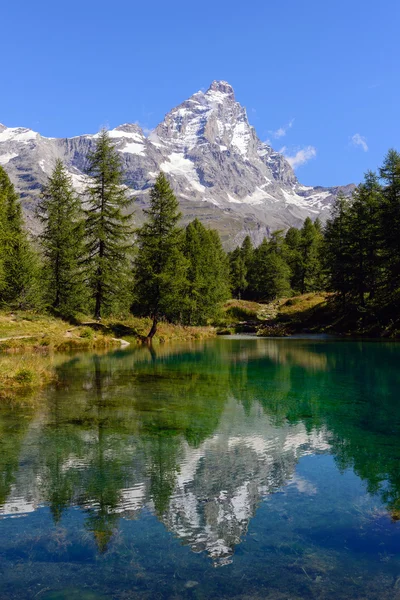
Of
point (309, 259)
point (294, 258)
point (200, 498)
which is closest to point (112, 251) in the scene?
point (200, 498)

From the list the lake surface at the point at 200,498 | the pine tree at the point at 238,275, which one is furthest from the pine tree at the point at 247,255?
the lake surface at the point at 200,498

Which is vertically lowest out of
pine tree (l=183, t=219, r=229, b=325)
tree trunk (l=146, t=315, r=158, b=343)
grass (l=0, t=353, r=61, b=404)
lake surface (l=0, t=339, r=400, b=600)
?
lake surface (l=0, t=339, r=400, b=600)

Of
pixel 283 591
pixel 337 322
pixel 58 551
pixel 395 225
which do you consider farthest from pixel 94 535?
pixel 337 322

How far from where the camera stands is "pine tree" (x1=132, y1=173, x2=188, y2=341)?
4306cm

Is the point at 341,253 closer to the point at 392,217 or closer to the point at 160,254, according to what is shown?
the point at 392,217

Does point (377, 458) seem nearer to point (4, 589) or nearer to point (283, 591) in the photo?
point (283, 591)

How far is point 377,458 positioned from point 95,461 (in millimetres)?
5902

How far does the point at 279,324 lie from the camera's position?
2376 inches

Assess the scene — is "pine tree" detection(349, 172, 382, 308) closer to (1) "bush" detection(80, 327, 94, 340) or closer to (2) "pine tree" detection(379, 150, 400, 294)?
(2) "pine tree" detection(379, 150, 400, 294)

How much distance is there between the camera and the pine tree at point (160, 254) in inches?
1695

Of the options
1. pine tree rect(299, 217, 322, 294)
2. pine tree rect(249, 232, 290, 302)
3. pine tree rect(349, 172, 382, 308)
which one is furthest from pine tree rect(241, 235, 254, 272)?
pine tree rect(349, 172, 382, 308)

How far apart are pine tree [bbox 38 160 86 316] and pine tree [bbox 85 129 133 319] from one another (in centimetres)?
115

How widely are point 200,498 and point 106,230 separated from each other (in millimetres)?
37589

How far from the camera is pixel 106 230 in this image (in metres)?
42.4
